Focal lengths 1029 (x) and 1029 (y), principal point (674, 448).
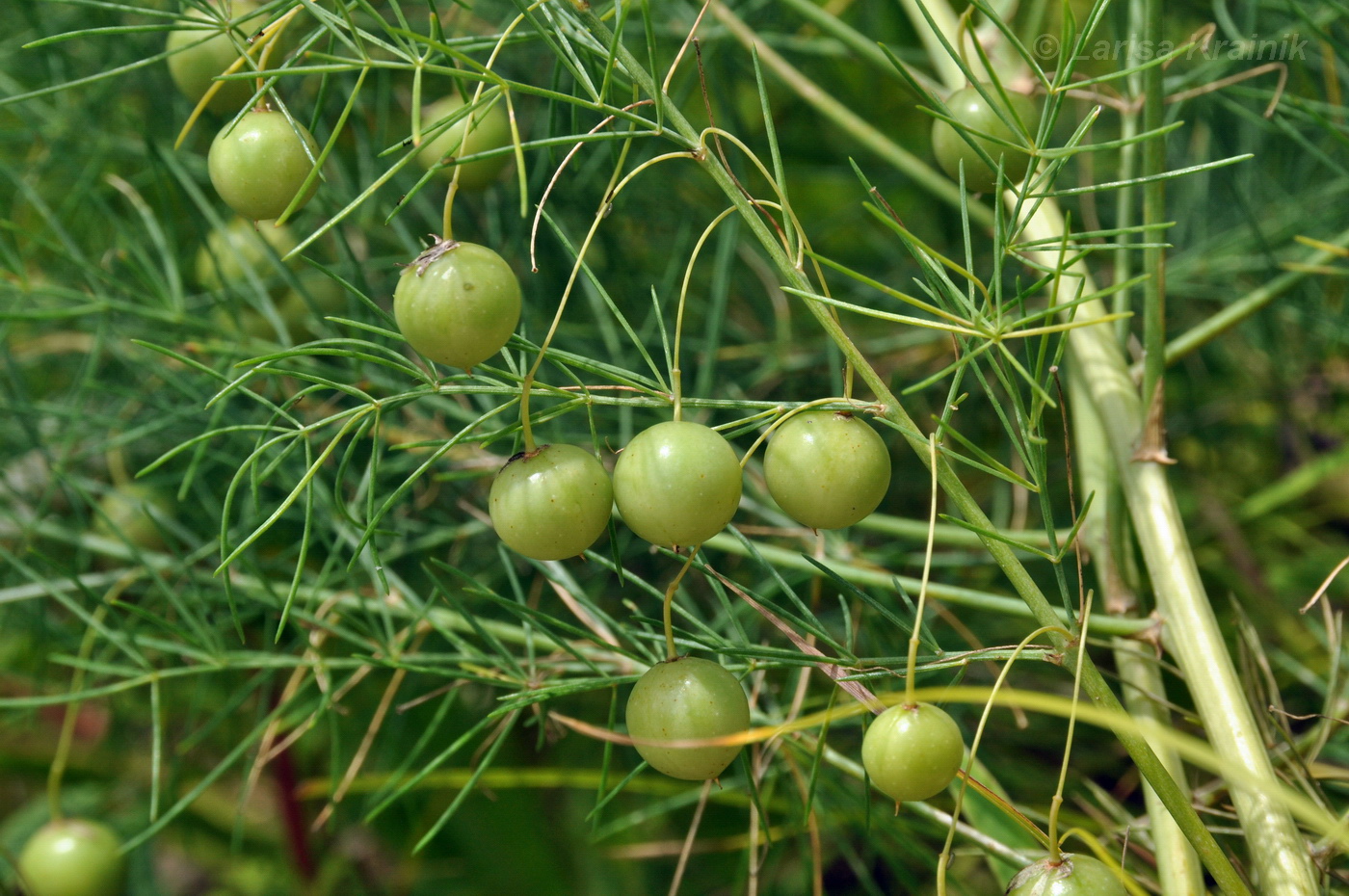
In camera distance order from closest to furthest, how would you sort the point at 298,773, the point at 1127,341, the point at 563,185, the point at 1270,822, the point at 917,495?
1. the point at 1270,822
2. the point at 1127,341
3. the point at 563,185
4. the point at 917,495
5. the point at 298,773

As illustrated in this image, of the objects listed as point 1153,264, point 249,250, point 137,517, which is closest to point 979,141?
point 1153,264

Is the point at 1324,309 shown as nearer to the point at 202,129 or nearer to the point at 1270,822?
the point at 1270,822

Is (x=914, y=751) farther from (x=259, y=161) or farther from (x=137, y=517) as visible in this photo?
(x=137, y=517)

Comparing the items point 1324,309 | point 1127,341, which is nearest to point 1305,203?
point 1324,309

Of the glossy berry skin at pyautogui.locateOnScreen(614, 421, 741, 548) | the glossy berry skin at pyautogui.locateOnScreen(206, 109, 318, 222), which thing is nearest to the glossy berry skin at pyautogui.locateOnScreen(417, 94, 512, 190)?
the glossy berry skin at pyautogui.locateOnScreen(206, 109, 318, 222)

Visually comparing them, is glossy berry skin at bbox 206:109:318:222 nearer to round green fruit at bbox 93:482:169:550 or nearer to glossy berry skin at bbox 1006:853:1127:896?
glossy berry skin at bbox 1006:853:1127:896
